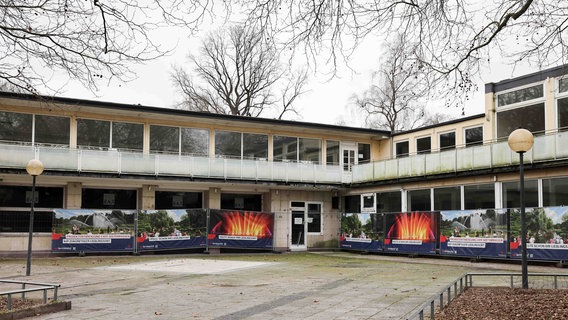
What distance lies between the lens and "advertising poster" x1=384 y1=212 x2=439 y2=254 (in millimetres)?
24969

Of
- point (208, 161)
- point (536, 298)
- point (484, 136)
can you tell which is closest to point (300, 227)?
point (208, 161)

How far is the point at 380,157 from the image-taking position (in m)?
35.2

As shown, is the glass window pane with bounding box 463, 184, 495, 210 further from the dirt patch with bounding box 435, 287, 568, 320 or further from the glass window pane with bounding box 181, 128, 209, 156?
the dirt patch with bounding box 435, 287, 568, 320

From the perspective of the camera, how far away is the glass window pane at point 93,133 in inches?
1085

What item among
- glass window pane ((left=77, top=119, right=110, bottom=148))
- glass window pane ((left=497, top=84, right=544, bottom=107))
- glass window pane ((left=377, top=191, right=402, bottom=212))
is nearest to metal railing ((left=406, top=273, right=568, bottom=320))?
glass window pane ((left=497, top=84, right=544, bottom=107))

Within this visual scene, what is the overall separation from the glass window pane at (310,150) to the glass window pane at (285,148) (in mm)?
364

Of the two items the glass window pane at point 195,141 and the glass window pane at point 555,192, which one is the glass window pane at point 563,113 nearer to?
the glass window pane at point 555,192

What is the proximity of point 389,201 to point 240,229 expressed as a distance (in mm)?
8043

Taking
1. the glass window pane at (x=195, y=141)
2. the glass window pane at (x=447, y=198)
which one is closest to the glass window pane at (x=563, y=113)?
the glass window pane at (x=447, y=198)

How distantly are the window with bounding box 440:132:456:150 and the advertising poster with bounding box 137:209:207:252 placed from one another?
13.3 metres

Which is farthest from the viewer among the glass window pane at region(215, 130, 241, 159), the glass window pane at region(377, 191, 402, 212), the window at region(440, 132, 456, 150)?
the glass window pane at region(215, 130, 241, 159)

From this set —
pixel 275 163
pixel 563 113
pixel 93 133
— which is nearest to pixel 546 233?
pixel 563 113

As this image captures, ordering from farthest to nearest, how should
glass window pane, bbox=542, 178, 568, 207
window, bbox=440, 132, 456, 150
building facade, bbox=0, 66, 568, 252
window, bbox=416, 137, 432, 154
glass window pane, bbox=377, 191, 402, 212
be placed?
1. window, bbox=416, 137, 432, 154
2. window, bbox=440, 132, 456, 150
3. glass window pane, bbox=377, 191, 402, 212
4. building facade, bbox=0, 66, 568, 252
5. glass window pane, bbox=542, 178, 568, 207

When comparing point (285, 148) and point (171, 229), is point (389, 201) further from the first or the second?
point (171, 229)
